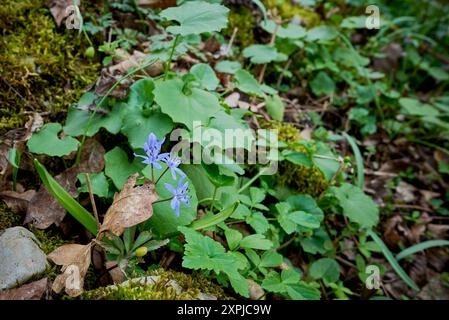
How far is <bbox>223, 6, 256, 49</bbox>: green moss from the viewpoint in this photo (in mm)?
2545

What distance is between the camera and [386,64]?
3.29 meters

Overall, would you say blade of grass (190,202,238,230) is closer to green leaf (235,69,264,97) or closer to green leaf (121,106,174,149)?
green leaf (121,106,174,149)

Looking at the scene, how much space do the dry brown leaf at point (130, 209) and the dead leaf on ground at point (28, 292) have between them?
238 mm

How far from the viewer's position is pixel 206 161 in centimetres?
153

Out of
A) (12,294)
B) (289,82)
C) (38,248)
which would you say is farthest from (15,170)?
(289,82)

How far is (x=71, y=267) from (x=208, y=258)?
1.40 ft

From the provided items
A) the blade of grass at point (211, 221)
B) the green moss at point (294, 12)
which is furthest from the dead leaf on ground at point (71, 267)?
the green moss at point (294, 12)

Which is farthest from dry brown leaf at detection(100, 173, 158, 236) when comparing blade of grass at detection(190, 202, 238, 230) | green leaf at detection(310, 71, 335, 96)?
green leaf at detection(310, 71, 335, 96)

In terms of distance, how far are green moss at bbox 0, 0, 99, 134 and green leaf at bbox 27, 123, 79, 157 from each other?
0.19m

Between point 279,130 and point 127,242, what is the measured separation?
113 cm

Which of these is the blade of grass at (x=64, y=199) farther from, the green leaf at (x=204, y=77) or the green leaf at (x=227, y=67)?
the green leaf at (x=227, y=67)

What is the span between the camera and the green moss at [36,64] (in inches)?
67.4

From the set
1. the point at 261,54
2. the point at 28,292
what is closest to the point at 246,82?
the point at 261,54

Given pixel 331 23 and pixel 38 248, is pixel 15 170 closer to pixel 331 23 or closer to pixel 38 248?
pixel 38 248
